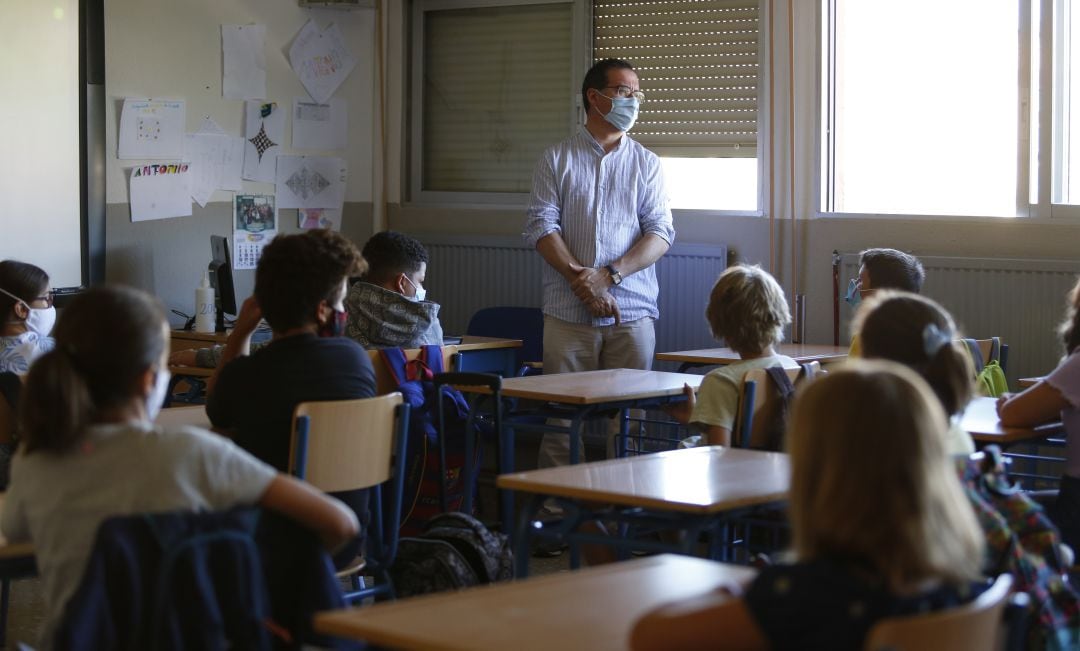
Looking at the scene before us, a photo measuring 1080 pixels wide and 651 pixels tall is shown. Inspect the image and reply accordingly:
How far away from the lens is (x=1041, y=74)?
543 centimetres

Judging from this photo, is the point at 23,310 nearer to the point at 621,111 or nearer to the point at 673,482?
the point at 673,482

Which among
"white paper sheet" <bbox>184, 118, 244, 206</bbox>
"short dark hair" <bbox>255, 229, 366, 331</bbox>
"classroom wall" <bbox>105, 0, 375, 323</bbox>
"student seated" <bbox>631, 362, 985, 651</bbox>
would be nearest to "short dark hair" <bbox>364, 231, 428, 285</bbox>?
"short dark hair" <bbox>255, 229, 366, 331</bbox>

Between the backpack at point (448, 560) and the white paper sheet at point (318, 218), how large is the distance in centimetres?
348

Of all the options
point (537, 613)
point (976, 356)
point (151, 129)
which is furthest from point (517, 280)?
point (537, 613)

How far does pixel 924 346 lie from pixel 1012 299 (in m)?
3.24

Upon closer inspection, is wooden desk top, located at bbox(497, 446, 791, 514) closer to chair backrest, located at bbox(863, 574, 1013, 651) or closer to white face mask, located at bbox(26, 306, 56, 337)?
chair backrest, located at bbox(863, 574, 1013, 651)

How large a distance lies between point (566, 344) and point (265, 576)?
3.53 m

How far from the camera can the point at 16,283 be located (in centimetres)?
397

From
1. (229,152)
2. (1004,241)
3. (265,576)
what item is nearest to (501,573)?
(265,576)

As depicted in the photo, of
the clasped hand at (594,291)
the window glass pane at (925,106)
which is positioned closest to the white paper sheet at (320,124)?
the clasped hand at (594,291)

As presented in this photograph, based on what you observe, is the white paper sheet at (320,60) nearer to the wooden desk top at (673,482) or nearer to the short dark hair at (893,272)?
the short dark hair at (893,272)

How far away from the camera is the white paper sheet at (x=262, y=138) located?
20.9 feet

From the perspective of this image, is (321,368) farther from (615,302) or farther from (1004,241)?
(1004,241)

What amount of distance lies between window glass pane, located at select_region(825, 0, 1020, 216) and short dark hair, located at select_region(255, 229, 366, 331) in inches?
136
